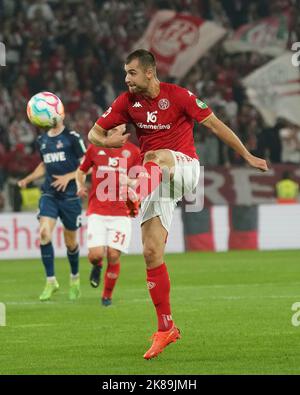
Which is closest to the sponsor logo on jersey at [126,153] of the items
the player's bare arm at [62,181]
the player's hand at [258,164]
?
the player's bare arm at [62,181]

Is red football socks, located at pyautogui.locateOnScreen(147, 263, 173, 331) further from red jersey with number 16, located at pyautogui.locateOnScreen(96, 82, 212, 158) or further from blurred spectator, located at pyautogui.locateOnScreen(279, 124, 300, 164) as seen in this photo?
blurred spectator, located at pyautogui.locateOnScreen(279, 124, 300, 164)

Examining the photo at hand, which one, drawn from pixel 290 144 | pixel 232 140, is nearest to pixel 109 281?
pixel 232 140

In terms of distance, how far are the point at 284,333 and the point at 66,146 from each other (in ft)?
18.1

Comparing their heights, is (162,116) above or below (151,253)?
above

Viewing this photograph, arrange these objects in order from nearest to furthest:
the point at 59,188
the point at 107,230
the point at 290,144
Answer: the point at 107,230 < the point at 59,188 < the point at 290,144

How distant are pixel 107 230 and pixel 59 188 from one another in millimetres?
1230

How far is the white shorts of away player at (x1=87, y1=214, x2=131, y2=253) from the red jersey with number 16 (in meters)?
4.25

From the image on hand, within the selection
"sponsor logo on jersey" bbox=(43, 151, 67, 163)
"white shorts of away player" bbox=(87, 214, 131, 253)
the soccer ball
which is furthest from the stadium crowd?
the soccer ball

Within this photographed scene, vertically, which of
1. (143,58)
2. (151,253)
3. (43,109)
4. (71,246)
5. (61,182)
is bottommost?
(71,246)

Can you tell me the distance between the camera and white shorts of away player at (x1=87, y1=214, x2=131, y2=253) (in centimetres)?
1417

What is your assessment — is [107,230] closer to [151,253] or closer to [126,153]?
[126,153]

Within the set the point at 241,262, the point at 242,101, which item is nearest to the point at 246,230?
the point at 241,262

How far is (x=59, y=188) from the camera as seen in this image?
15156mm

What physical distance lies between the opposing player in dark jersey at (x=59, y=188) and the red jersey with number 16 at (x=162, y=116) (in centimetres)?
517
